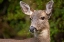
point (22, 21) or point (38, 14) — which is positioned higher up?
point (38, 14)

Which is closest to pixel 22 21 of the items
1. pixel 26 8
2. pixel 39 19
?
pixel 26 8

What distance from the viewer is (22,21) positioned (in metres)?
16.8

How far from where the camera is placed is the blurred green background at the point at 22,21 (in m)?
13.1

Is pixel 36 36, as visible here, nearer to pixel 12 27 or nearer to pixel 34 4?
pixel 34 4

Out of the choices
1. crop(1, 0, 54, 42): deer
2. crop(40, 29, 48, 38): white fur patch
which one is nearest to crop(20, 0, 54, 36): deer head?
crop(1, 0, 54, 42): deer

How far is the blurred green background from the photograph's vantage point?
13.1 m

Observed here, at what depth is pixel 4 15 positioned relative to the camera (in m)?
17.9

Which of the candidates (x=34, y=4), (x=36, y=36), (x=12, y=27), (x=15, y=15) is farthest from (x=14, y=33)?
(x=36, y=36)

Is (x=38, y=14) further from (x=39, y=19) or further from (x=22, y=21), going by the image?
(x=22, y=21)

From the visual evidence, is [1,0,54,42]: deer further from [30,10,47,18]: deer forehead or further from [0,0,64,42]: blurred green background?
[0,0,64,42]: blurred green background

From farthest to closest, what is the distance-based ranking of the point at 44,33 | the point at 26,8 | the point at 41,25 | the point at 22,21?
1. the point at 22,21
2. the point at 26,8
3. the point at 44,33
4. the point at 41,25

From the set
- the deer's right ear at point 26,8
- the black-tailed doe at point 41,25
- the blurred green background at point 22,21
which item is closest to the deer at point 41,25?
the black-tailed doe at point 41,25

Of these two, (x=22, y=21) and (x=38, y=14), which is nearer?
(x=38, y=14)

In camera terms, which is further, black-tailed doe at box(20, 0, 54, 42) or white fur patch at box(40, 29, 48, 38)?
white fur patch at box(40, 29, 48, 38)
